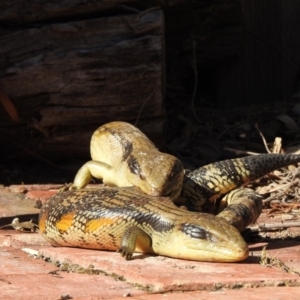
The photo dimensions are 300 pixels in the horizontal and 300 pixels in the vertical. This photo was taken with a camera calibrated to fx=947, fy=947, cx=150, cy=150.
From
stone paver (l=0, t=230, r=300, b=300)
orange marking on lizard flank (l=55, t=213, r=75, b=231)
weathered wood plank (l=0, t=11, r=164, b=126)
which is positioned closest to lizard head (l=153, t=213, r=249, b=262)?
stone paver (l=0, t=230, r=300, b=300)

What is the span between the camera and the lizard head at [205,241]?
4480 mm

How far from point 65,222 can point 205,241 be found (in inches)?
34.3

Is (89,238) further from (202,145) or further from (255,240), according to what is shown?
(202,145)

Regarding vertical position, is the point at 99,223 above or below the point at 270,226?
above

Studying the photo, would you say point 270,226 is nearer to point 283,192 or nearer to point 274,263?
point 274,263

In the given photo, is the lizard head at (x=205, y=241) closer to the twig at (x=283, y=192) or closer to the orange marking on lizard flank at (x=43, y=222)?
the orange marking on lizard flank at (x=43, y=222)

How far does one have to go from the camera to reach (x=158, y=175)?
5574mm

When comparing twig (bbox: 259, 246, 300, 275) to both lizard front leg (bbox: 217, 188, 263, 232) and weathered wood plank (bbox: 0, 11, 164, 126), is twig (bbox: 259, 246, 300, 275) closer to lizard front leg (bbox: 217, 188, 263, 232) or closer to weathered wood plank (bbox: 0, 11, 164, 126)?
lizard front leg (bbox: 217, 188, 263, 232)

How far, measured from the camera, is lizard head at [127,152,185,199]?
18.1 ft

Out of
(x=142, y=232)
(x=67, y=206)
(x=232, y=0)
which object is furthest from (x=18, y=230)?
(x=232, y=0)

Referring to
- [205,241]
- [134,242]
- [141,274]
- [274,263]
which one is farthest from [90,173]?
[141,274]

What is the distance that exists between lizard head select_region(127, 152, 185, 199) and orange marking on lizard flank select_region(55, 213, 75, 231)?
598 mm

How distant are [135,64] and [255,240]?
259cm

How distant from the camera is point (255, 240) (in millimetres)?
5293
